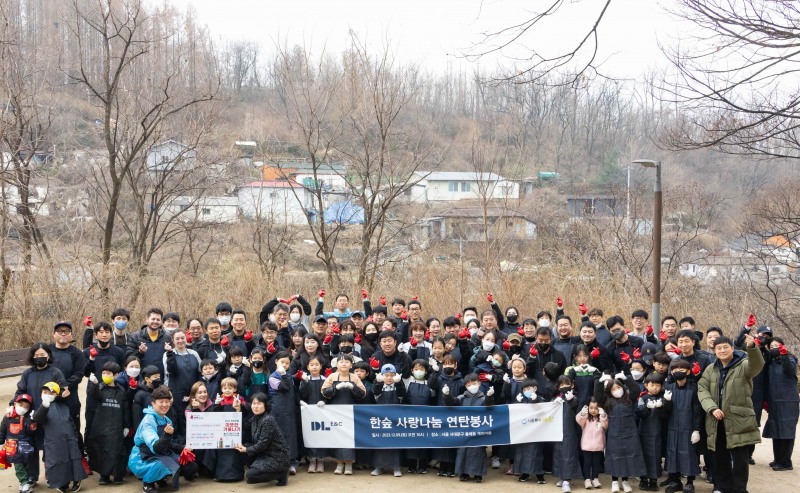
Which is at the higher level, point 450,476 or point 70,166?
→ point 70,166

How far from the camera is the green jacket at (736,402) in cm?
768

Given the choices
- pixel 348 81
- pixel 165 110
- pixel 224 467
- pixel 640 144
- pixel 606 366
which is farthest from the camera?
pixel 640 144

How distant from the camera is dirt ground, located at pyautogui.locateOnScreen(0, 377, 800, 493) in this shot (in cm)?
822

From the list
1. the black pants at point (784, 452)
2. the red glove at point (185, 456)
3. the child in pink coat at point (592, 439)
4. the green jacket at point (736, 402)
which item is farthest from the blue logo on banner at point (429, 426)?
the black pants at point (784, 452)

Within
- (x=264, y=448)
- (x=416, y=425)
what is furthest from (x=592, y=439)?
(x=264, y=448)

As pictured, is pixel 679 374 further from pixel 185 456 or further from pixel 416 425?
pixel 185 456

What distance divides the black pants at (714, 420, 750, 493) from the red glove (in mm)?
5615

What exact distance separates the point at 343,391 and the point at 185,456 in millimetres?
1926

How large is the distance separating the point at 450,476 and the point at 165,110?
63.0 feet

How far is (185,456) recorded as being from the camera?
8094 mm

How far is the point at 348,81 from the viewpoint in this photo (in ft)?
74.1

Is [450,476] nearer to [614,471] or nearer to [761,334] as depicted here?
[614,471]

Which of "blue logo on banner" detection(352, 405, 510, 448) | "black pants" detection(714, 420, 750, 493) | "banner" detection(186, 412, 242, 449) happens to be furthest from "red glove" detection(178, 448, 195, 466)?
"black pants" detection(714, 420, 750, 493)

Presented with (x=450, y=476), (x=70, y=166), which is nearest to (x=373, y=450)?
(x=450, y=476)
